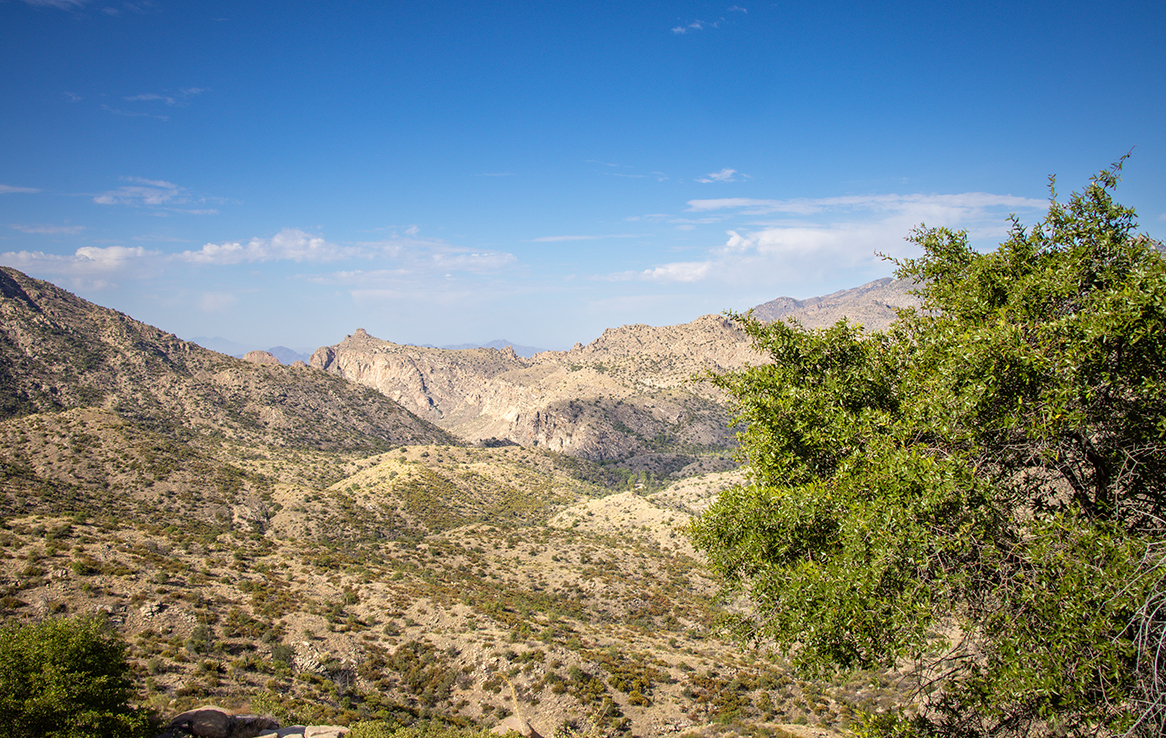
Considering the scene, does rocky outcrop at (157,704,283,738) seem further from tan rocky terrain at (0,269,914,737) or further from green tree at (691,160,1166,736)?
green tree at (691,160,1166,736)

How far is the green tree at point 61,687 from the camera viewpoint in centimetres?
1180

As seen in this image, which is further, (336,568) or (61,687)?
(336,568)

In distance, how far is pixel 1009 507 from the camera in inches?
286

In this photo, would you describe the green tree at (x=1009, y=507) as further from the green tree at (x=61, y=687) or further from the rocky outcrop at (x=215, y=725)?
the green tree at (x=61, y=687)

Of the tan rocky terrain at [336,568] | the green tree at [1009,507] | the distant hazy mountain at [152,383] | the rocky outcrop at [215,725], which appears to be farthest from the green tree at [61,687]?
the distant hazy mountain at [152,383]

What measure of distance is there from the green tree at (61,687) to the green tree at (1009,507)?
1523 cm

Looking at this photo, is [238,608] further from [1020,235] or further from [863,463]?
[1020,235]

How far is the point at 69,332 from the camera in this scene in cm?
9919

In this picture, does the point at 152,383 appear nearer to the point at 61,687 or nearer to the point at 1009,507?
the point at 61,687

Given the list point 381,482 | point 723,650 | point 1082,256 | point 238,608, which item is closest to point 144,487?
point 381,482

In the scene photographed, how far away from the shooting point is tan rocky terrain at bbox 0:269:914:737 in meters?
21.9

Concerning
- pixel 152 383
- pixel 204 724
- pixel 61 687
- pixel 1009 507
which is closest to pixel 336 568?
pixel 204 724

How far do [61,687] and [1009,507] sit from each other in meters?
19.7

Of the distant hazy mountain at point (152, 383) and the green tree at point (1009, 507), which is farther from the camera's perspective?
the distant hazy mountain at point (152, 383)
